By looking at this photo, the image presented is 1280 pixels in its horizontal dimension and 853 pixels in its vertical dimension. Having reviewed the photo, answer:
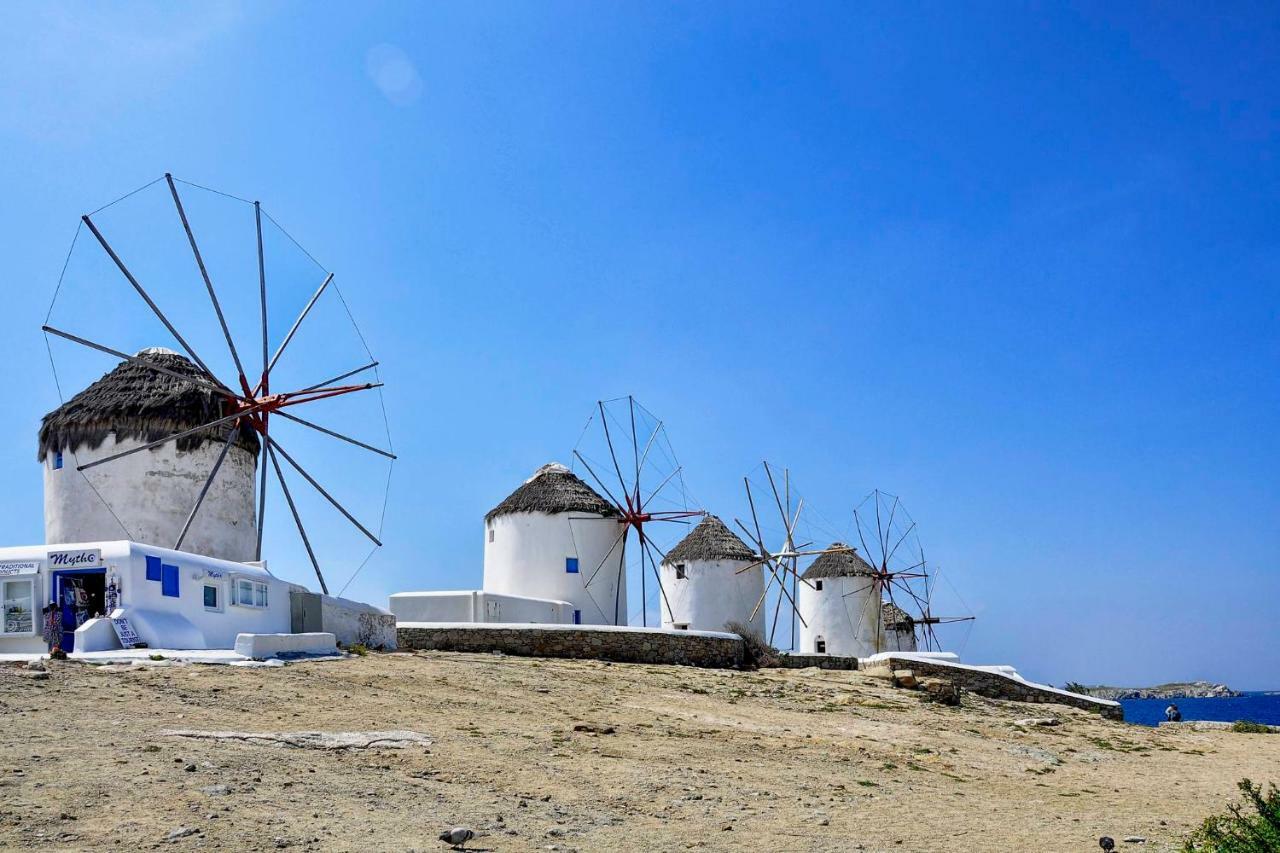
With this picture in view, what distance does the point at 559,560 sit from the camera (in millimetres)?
33062

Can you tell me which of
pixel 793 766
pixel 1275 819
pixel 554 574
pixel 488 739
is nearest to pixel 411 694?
pixel 488 739

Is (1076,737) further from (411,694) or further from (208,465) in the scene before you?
(208,465)

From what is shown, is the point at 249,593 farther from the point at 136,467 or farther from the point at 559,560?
the point at 559,560

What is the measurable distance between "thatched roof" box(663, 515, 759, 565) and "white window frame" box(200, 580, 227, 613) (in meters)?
20.7

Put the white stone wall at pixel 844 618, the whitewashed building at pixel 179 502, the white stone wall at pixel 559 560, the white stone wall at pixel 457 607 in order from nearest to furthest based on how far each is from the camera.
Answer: the whitewashed building at pixel 179 502 < the white stone wall at pixel 457 607 < the white stone wall at pixel 559 560 < the white stone wall at pixel 844 618

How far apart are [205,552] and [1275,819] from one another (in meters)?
21.0

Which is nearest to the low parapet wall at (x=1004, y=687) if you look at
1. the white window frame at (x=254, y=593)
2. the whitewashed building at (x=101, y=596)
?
the white window frame at (x=254, y=593)

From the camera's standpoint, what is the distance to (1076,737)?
18.3m

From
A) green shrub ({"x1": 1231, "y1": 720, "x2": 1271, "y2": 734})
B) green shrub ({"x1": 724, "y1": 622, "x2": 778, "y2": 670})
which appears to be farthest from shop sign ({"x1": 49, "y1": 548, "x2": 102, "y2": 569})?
green shrub ({"x1": 1231, "y1": 720, "x2": 1271, "y2": 734})

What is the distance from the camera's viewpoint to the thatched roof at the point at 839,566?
43156 mm

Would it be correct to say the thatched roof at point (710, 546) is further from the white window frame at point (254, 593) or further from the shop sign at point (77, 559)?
the shop sign at point (77, 559)

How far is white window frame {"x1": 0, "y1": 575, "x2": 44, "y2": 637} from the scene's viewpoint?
17625 mm

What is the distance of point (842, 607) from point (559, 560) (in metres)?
14.6

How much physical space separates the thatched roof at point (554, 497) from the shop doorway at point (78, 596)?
16417 mm
